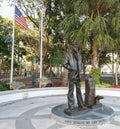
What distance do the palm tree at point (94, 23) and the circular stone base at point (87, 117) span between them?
6.43 meters

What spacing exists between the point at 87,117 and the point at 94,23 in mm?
7462

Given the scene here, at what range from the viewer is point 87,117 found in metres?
6.14

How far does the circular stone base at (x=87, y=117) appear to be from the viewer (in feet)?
19.3

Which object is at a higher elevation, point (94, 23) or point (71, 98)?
point (94, 23)

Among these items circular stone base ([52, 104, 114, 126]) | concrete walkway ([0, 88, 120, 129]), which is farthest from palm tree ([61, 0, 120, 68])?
circular stone base ([52, 104, 114, 126])

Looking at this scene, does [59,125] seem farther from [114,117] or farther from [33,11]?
[33,11]

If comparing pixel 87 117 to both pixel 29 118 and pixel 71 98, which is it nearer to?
pixel 71 98

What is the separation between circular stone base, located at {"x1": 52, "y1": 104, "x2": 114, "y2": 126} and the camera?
5.87 meters

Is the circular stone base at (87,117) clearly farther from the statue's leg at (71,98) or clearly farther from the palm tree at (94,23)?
the palm tree at (94,23)

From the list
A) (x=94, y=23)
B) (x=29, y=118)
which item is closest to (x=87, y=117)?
(x=29, y=118)

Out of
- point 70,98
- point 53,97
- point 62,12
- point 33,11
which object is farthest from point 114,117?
point 33,11

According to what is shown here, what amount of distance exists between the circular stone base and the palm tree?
6.43 m

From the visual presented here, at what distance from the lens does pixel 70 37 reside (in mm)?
13070

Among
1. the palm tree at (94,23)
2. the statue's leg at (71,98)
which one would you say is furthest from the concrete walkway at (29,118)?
the palm tree at (94,23)
